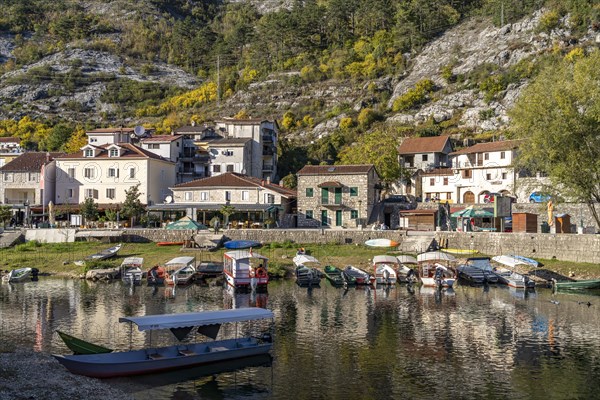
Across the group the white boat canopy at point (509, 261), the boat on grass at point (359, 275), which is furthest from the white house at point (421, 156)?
the boat on grass at point (359, 275)

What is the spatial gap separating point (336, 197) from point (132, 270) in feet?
99.6

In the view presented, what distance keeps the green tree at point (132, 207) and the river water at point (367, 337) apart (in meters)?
23.6

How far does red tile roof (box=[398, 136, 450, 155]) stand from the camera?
10181 centimetres

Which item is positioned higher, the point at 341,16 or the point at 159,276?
the point at 341,16

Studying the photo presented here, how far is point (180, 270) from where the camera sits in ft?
190

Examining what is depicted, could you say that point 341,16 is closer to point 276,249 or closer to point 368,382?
point 276,249

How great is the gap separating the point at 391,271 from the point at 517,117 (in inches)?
680

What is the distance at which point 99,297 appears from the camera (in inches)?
1916

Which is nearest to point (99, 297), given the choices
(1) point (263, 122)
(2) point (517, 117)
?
(2) point (517, 117)

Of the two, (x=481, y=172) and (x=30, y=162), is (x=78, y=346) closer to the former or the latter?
(x=30, y=162)

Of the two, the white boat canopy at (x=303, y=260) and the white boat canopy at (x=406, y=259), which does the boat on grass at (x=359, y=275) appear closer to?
the white boat canopy at (x=303, y=260)

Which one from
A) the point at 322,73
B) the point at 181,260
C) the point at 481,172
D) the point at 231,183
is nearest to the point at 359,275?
the point at 181,260

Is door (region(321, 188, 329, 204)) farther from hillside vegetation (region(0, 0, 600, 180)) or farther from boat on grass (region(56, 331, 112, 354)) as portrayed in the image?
boat on grass (region(56, 331, 112, 354))

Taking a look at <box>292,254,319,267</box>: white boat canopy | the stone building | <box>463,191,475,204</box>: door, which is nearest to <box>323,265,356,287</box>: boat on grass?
<box>292,254,319,267</box>: white boat canopy
